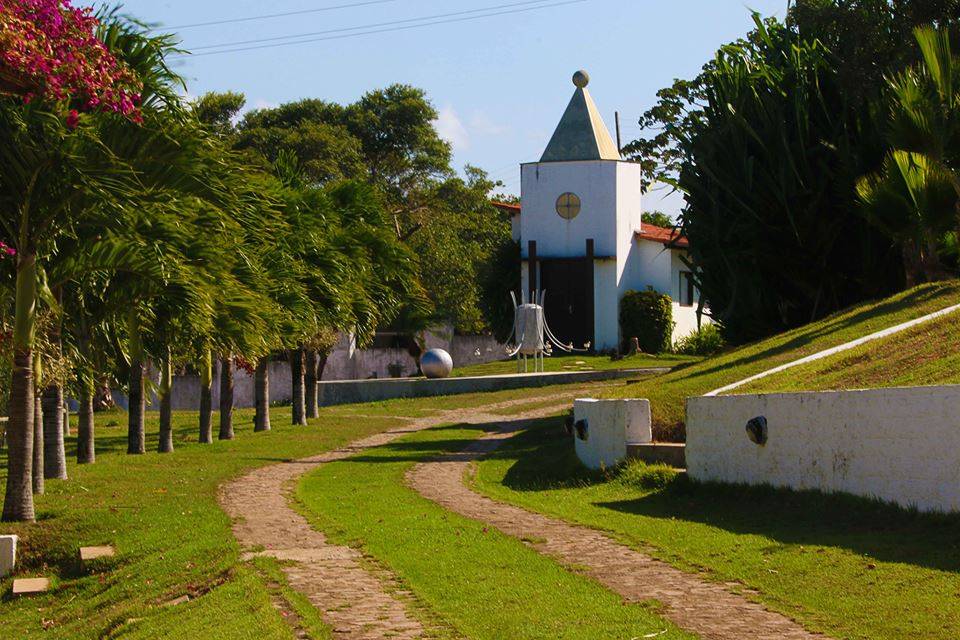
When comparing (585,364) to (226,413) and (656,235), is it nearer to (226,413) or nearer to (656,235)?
(656,235)

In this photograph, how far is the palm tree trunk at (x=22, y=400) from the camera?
14.4 m

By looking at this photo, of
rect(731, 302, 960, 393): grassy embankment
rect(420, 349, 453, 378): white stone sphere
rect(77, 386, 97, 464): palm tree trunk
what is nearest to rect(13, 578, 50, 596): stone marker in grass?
rect(77, 386, 97, 464): palm tree trunk

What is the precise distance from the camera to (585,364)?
42.7m

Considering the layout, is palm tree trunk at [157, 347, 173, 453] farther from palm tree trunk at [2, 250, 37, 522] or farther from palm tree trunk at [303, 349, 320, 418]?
palm tree trunk at [303, 349, 320, 418]

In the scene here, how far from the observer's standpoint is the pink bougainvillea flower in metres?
11.5

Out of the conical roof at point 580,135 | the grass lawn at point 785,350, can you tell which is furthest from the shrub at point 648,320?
the grass lawn at point 785,350

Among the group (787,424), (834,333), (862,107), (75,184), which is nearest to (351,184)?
(862,107)

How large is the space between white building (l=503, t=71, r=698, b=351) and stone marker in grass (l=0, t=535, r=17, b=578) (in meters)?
33.9

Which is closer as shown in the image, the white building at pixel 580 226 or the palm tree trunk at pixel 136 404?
the palm tree trunk at pixel 136 404

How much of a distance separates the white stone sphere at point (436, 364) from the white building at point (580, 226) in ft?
23.6

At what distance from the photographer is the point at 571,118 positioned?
47219 millimetres

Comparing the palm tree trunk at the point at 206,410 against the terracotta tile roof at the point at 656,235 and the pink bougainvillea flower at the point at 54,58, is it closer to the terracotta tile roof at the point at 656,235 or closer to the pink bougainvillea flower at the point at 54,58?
the pink bougainvillea flower at the point at 54,58

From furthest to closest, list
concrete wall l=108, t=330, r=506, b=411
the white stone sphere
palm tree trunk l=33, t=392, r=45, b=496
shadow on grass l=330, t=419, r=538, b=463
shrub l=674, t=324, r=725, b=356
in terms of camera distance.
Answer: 1. shrub l=674, t=324, r=725, b=356
2. concrete wall l=108, t=330, r=506, b=411
3. the white stone sphere
4. shadow on grass l=330, t=419, r=538, b=463
5. palm tree trunk l=33, t=392, r=45, b=496

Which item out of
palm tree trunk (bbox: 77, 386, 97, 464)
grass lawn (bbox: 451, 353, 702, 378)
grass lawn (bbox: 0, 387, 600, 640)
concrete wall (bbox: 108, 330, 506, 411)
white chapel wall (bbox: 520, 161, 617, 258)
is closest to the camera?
grass lawn (bbox: 0, 387, 600, 640)
